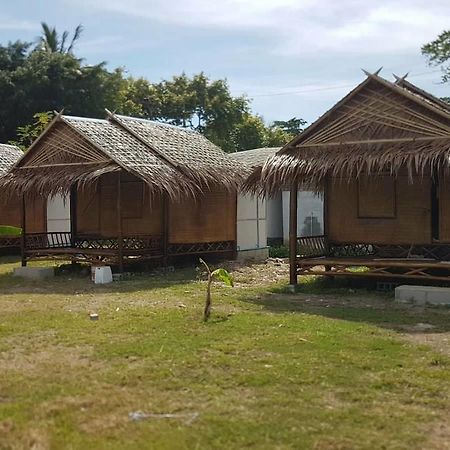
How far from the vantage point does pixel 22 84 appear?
101ft

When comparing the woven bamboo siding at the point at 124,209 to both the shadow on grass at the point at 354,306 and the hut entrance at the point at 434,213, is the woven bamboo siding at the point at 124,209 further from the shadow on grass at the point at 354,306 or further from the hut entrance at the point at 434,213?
the hut entrance at the point at 434,213

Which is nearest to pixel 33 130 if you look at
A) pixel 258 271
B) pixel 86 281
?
pixel 86 281

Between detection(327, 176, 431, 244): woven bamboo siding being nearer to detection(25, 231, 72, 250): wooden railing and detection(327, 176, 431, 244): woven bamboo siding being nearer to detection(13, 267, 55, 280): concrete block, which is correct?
detection(13, 267, 55, 280): concrete block

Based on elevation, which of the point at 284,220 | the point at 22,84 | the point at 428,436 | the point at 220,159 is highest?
the point at 22,84

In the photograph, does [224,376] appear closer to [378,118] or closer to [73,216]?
[378,118]

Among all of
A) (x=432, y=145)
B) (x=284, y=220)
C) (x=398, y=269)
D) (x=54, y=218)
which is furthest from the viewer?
(x=284, y=220)

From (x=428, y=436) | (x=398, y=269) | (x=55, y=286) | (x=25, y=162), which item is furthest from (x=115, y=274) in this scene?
(x=428, y=436)

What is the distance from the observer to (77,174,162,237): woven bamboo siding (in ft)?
51.6

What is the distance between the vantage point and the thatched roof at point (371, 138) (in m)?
10.7

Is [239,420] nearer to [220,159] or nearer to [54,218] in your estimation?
[220,159]

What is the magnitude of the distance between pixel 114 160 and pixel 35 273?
3.12 metres

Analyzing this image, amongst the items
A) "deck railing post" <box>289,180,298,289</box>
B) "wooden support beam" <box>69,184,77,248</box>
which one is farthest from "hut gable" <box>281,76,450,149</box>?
"wooden support beam" <box>69,184,77,248</box>

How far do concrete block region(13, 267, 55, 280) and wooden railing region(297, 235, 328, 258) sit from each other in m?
5.57

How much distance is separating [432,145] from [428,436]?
6.76 metres
